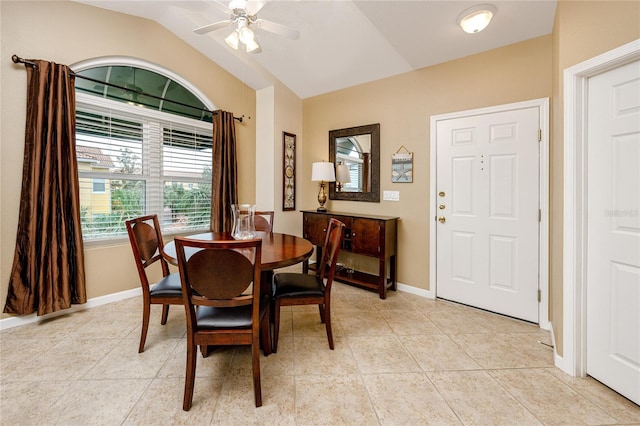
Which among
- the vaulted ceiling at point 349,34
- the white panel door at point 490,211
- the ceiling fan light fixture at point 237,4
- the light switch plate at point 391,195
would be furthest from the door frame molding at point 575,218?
the ceiling fan light fixture at point 237,4

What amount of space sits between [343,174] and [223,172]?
159 cm

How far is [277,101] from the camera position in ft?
13.1

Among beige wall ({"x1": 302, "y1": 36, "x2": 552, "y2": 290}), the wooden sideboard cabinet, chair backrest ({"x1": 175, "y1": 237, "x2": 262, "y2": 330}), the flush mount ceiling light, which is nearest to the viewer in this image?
chair backrest ({"x1": 175, "y1": 237, "x2": 262, "y2": 330})

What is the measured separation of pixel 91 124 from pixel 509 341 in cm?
429

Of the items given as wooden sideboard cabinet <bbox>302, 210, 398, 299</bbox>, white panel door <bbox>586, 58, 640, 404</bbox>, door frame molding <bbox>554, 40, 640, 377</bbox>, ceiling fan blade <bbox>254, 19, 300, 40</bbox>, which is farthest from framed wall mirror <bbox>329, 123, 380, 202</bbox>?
white panel door <bbox>586, 58, 640, 404</bbox>

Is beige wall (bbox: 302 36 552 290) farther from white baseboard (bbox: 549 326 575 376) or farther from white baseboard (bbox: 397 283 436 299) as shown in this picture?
white baseboard (bbox: 549 326 575 376)

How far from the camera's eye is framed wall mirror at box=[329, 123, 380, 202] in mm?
3535

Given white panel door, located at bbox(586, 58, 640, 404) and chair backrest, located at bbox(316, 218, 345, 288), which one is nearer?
white panel door, located at bbox(586, 58, 640, 404)

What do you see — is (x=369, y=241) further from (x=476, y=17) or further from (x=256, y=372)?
(x=476, y=17)

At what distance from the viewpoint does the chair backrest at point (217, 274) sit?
1380 millimetres

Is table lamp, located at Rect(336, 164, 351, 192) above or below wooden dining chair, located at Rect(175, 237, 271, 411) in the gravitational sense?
above

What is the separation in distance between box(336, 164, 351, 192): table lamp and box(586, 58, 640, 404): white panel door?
245 cm

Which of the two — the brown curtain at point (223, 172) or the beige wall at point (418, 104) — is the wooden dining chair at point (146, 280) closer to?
the brown curtain at point (223, 172)

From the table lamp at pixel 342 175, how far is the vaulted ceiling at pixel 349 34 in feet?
3.58
